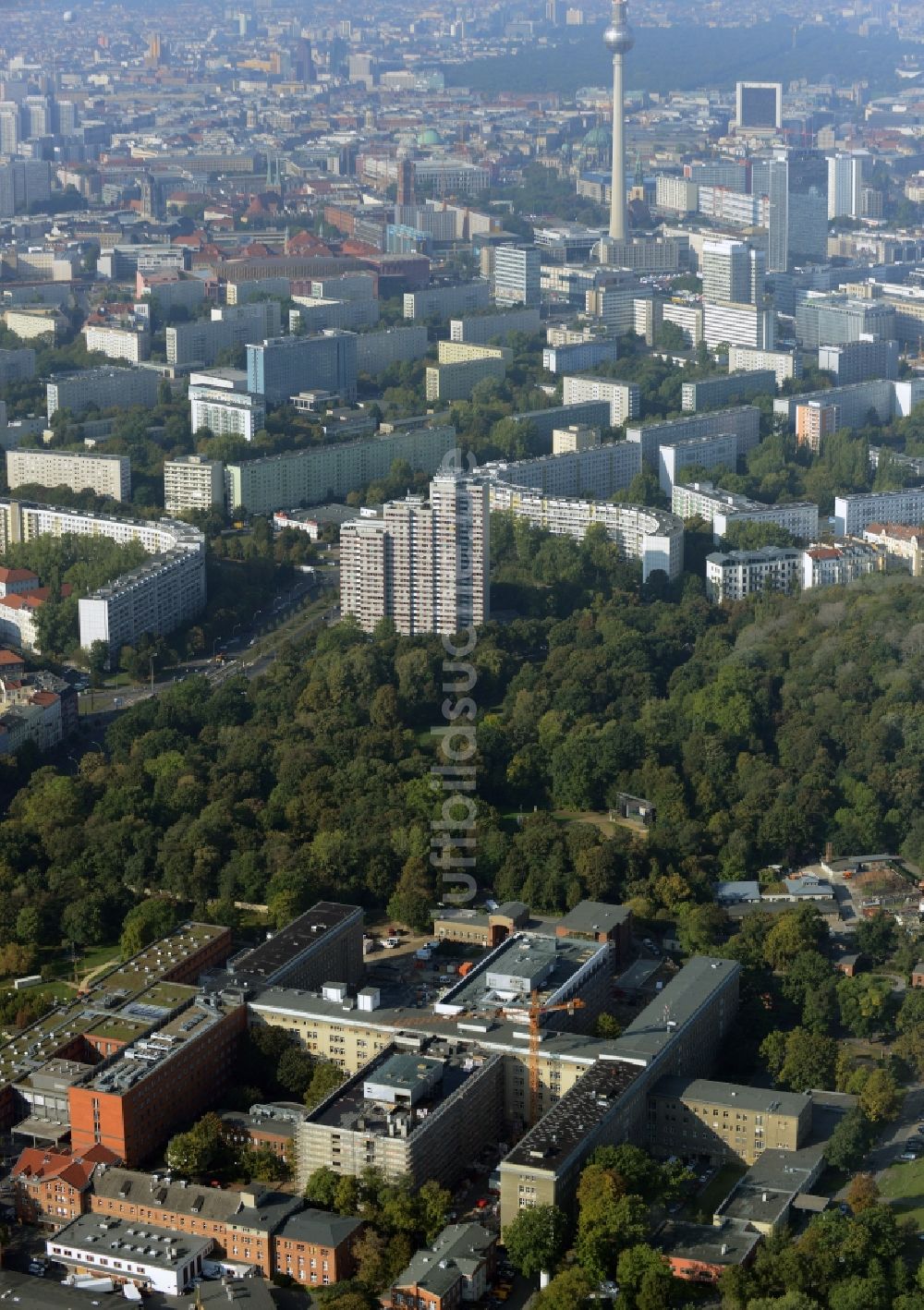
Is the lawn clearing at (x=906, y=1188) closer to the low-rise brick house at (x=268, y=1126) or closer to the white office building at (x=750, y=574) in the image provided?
the low-rise brick house at (x=268, y=1126)

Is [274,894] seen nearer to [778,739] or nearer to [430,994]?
[430,994]

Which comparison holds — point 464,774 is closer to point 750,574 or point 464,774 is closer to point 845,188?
point 750,574

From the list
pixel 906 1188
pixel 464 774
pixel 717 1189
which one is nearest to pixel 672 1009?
pixel 717 1189

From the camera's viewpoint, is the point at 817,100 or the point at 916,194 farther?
the point at 817,100

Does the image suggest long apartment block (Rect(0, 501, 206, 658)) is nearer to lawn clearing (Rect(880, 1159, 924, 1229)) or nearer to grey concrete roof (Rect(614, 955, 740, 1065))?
grey concrete roof (Rect(614, 955, 740, 1065))

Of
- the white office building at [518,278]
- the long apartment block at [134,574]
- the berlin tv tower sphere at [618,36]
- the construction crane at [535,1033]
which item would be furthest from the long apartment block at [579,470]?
the berlin tv tower sphere at [618,36]

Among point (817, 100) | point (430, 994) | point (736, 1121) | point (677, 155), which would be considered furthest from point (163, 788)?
point (817, 100)
